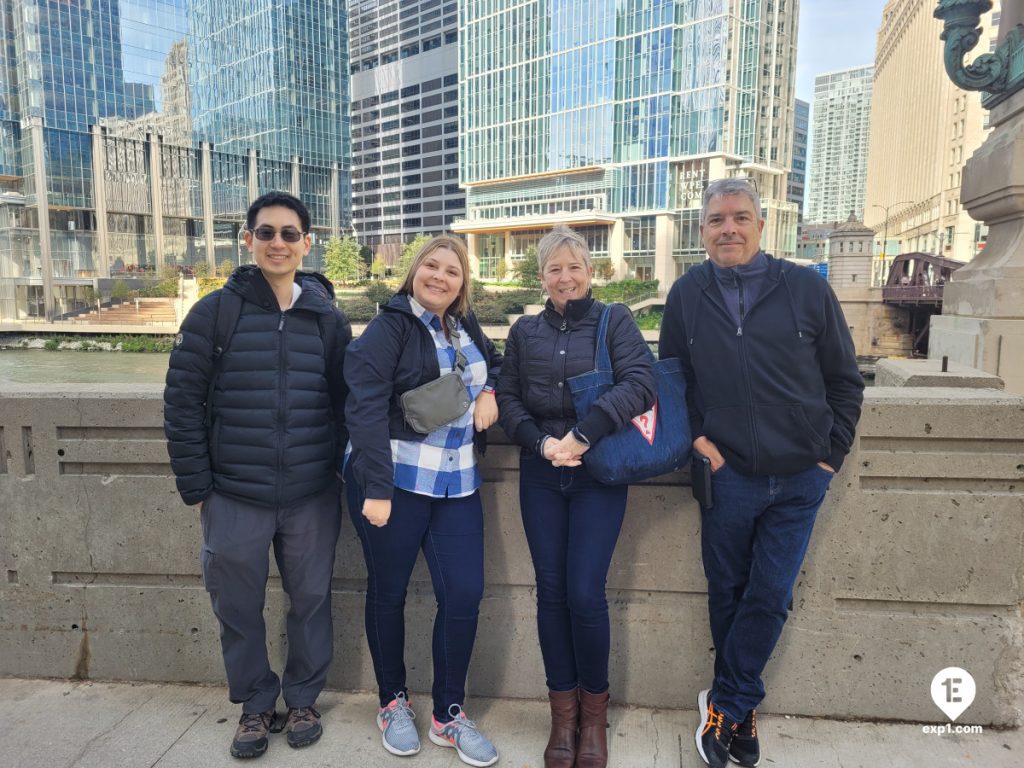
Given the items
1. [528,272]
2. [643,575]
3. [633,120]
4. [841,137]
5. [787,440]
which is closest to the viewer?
[787,440]

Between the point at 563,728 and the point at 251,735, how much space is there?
4.25 ft

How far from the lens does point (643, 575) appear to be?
10.9 ft

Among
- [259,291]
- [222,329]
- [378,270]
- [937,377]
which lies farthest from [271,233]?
[378,270]

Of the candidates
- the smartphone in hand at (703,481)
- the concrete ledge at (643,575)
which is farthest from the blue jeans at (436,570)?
the smartphone in hand at (703,481)

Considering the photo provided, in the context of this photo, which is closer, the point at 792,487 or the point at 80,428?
the point at 792,487

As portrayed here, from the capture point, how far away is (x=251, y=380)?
9.23 feet

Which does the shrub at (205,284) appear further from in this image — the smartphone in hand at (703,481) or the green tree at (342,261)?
the smartphone in hand at (703,481)

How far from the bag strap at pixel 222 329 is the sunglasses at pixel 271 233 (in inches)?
10.6

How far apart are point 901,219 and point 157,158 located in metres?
98.3

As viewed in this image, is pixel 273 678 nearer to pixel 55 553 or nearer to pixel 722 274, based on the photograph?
pixel 55 553

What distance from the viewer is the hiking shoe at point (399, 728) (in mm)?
2916

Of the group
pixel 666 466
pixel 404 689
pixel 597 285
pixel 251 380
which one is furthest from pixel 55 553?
pixel 597 285

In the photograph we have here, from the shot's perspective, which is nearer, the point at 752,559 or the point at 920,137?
the point at 752,559

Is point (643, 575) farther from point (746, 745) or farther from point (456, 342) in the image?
point (456, 342)
